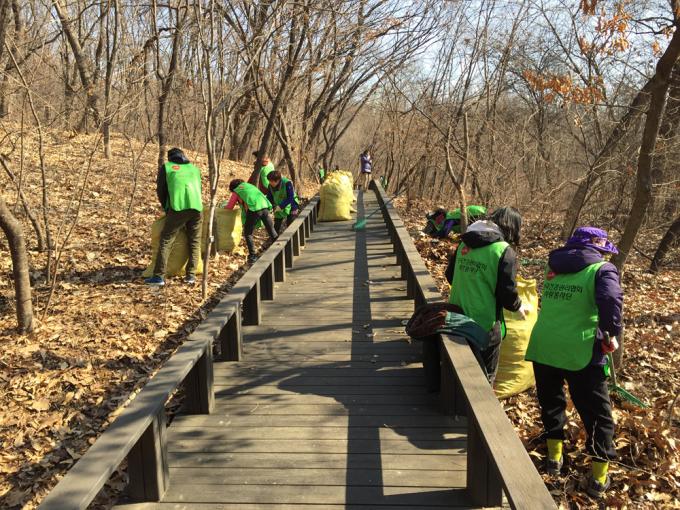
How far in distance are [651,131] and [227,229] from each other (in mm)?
6543

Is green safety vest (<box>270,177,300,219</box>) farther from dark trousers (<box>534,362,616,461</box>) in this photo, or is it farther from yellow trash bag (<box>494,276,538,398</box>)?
dark trousers (<box>534,362,616,461</box>)

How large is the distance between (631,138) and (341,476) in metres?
13.0

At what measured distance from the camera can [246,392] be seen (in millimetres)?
4539

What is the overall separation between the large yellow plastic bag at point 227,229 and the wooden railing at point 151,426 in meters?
3.96

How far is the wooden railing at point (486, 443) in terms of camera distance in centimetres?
238

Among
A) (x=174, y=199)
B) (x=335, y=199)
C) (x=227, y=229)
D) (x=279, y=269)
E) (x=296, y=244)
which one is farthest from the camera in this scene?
(x=335, y=199)

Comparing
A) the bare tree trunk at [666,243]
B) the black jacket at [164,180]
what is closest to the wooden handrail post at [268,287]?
the black jacket at [164,180]

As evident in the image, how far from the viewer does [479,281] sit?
4.10 metres

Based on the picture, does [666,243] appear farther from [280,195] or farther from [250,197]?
[250,197]

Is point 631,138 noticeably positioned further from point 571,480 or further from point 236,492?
point 236,492

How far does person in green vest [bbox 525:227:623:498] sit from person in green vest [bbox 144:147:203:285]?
199 inches

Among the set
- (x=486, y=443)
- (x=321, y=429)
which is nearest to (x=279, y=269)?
(x=321, y=429)

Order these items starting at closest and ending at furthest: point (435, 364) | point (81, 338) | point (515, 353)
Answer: point (435, 364) → point (515, 353) → point (81, 338)

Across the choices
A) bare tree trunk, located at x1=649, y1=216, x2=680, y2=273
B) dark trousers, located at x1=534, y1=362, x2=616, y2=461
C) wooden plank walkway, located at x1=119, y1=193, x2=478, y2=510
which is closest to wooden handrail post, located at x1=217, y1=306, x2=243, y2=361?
wooden plank walkway, located at x1=119, y1=193, x2=478, y2=510
